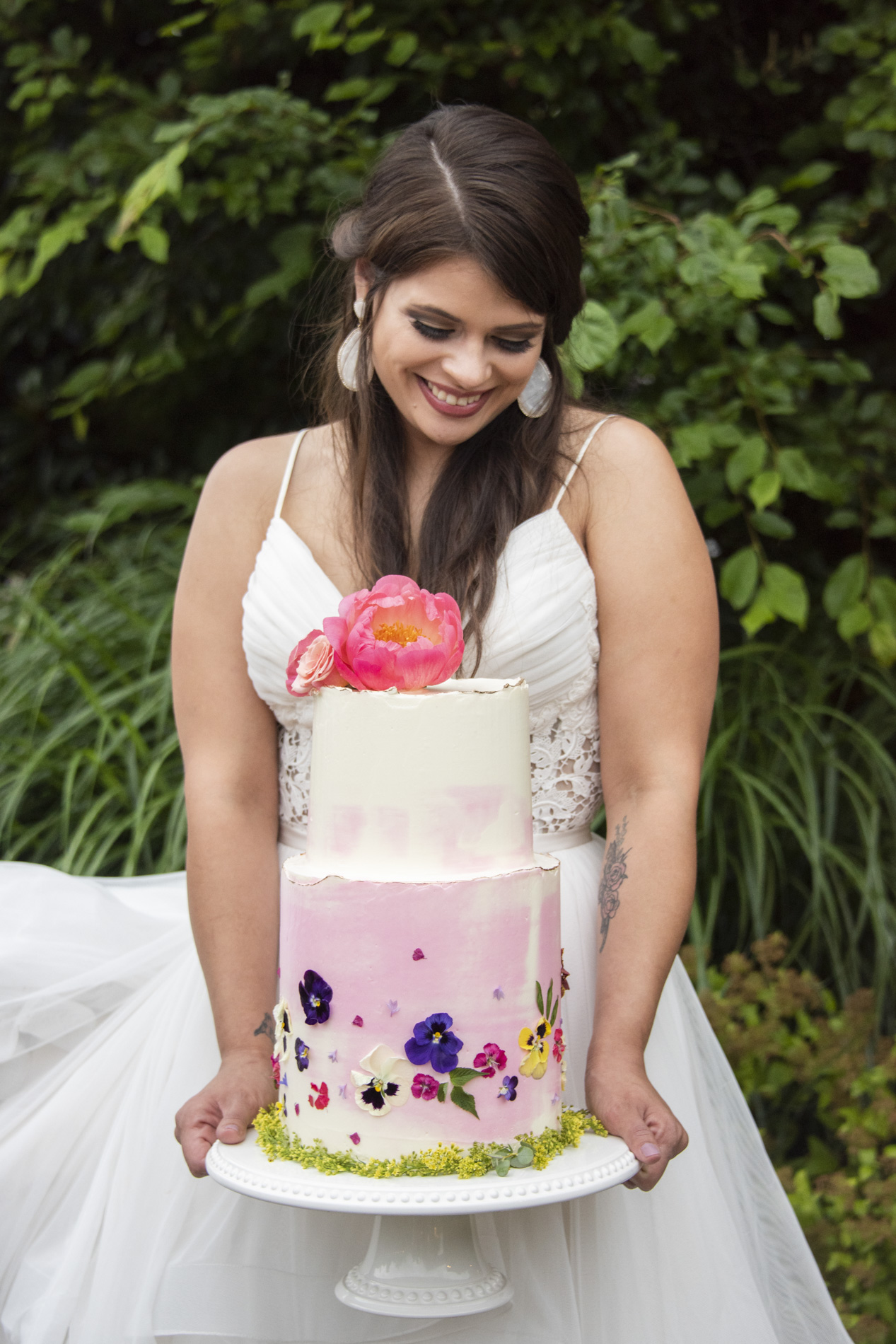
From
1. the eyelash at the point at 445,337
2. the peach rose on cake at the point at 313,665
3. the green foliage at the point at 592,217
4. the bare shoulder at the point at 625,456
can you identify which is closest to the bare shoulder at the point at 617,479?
the bare shoulder at the point at 625,456

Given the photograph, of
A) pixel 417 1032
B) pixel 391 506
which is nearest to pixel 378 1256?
pixel 417 1032

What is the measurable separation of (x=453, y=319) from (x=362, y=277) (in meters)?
0.25

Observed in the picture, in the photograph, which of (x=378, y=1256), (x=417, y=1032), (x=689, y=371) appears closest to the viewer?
(x=417, y=1032)

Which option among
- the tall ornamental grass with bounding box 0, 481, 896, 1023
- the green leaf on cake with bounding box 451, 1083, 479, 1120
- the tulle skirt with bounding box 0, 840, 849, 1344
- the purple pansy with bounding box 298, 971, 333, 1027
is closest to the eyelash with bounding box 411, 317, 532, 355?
the tulle skirt with bounding box 0, 840, 849, 1344

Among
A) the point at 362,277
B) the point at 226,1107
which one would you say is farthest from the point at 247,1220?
the point at 362,277

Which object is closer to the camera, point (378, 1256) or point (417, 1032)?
point (417, 1032)

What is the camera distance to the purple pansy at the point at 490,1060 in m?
1.37

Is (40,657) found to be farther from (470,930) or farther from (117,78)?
(470,930)

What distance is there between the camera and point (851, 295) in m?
2.70

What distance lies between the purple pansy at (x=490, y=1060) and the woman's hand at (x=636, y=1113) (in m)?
0.22

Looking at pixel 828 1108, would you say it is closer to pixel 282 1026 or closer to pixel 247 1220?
pixel 247 1220

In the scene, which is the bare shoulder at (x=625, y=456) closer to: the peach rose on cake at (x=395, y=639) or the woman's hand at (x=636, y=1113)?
the peach rose on cake at (x=395, y=639)

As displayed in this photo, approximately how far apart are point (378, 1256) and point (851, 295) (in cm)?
212

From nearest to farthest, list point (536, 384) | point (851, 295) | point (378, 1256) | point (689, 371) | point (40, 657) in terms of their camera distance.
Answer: point (378, 1256) → point (536, 384) → point (851, 295) → point (689, 371) → point (40, 657)
